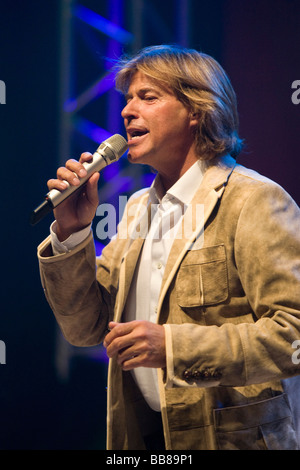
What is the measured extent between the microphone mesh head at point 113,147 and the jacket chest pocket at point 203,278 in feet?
1.25

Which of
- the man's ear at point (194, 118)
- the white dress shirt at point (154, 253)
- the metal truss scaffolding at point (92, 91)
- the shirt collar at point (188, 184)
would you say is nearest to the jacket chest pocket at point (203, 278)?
the white dress shirt at point (154, 253)

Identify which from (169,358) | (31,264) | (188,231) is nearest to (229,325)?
(169,358)

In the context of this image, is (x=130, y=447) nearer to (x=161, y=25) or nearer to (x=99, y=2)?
(x=161, y=25)

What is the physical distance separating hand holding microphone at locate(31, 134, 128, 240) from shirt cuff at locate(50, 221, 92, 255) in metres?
0.03

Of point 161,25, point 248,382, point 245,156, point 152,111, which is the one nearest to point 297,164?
point 245,156

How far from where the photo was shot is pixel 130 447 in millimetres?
1529

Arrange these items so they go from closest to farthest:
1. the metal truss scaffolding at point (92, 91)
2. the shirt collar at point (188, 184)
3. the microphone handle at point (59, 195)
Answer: the microphone handle at point (59, 195) < the shirt collar at point (188, 184) < the metal truss scaffolding at point (92, 91)

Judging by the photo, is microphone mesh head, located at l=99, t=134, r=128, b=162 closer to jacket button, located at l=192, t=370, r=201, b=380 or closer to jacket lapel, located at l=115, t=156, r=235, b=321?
jacket lapel, located at l=115, t=156, r=235, b=321

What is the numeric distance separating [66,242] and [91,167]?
0.90ft

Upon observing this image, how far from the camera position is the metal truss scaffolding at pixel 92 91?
283 cm

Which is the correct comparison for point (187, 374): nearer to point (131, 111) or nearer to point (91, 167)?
point (91, 167)

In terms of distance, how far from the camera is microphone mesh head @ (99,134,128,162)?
156cm

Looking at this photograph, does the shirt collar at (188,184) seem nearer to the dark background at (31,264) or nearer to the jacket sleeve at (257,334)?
the jacket sleeve at (257,334)

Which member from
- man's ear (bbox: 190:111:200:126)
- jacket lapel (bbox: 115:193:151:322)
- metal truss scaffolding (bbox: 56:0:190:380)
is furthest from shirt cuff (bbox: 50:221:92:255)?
metal truss scaffolding (bbox: 56:0:190:380)
